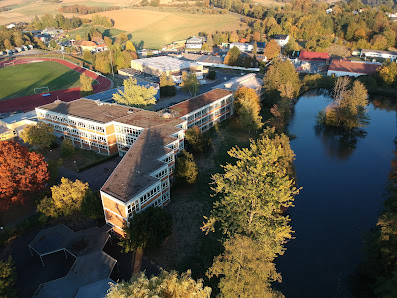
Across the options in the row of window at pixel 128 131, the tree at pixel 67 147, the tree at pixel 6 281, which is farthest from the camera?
the tree at pixel 67 147

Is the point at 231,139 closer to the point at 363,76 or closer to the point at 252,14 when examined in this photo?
the point at 363,76

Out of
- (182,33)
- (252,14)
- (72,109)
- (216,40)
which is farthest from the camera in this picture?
(252,14)

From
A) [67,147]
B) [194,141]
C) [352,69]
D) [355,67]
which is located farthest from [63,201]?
[355,67]

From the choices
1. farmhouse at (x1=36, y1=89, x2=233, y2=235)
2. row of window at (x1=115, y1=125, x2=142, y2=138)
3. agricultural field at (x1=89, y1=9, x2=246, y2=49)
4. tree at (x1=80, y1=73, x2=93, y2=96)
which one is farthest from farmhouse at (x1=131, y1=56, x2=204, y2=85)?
agricultural field at (x1=89, y1=9, x2=246, y2=49)

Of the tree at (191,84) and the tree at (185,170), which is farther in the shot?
the tree at (191,84)

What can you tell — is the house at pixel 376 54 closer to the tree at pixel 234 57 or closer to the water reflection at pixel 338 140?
the tree at pixel 234 57

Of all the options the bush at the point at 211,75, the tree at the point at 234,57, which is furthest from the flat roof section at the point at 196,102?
the tree at the point at 234,57

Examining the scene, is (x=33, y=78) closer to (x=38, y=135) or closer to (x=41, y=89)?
(x=41, y=89)

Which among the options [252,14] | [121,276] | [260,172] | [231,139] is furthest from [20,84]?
[252,14]
